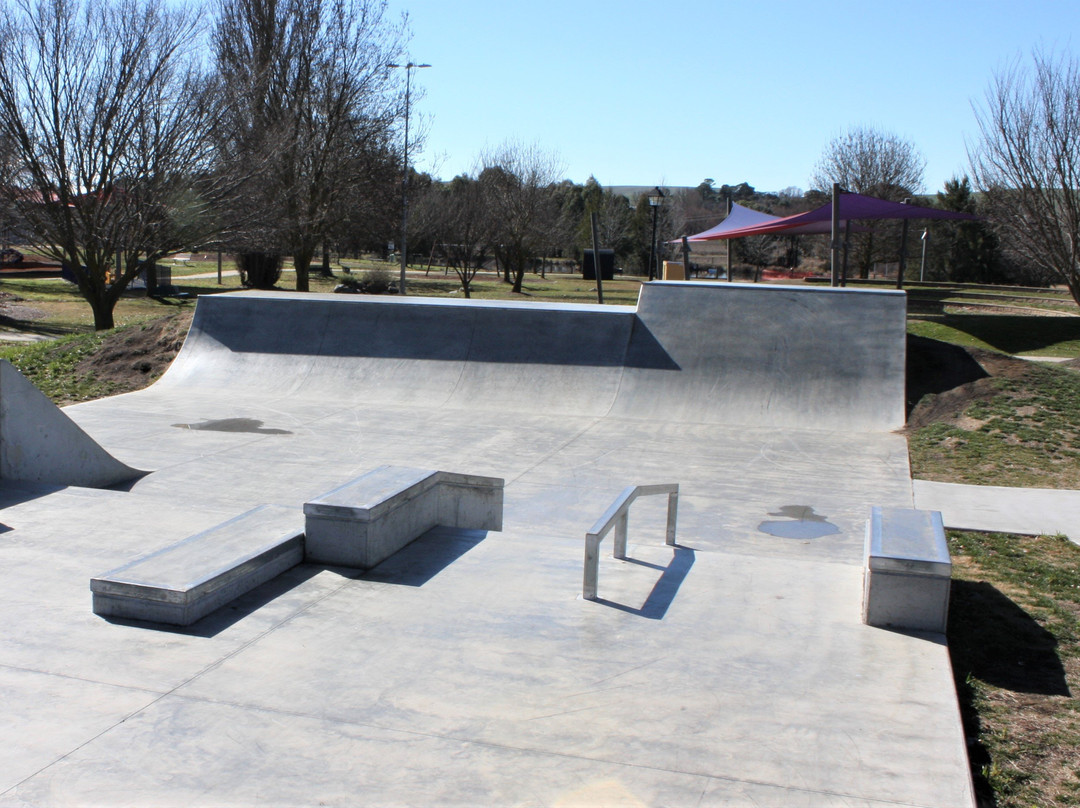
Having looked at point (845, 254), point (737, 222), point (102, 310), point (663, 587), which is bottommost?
point (663, 587)

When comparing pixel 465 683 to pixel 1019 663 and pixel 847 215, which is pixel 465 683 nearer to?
pixel 1019 663

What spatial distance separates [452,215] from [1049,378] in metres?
34.7

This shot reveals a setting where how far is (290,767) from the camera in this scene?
3164mm

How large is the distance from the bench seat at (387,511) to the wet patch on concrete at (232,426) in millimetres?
5174

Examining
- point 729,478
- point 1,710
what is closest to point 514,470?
point 729,478

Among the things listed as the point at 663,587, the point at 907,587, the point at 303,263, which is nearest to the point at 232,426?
the point at 663,587

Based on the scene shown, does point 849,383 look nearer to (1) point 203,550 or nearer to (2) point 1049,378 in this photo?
(2) point 1049,378

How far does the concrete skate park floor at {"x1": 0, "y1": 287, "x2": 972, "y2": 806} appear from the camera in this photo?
10.3 ft

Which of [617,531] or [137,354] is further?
[137,354]

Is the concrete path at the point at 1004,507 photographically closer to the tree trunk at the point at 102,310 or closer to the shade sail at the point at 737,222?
the tree trunk at the point at 102,310

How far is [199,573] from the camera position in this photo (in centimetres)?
445

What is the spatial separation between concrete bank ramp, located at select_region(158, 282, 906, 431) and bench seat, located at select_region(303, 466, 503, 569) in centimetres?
646

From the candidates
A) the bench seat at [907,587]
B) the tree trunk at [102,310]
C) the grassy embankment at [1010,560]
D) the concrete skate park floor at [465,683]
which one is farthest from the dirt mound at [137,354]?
the bench seat at [907,587]

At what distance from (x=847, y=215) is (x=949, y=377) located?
13.0 metres
